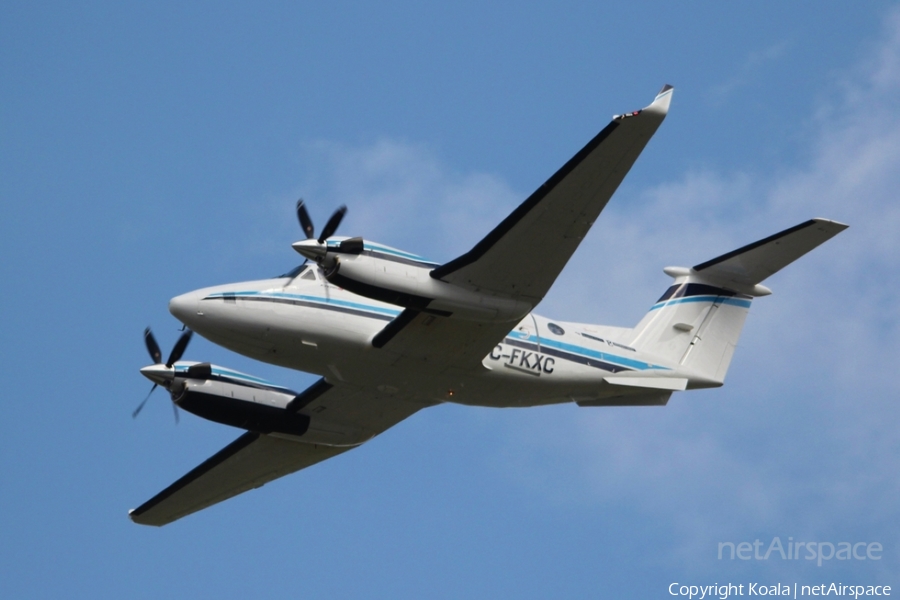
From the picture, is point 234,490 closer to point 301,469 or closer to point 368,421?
point 301,469

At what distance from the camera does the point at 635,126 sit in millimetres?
18188

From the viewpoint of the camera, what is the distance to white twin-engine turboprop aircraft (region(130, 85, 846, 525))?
1936 cm

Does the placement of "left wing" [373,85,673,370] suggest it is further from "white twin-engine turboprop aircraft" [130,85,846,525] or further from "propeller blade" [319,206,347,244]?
"propeller blade" [319,206,347,244]

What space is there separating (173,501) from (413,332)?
8906mm

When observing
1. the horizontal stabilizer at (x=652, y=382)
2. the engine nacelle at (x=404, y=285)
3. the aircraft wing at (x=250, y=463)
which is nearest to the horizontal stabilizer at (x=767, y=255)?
the horizontal stabilizer at (x=652, y=382)

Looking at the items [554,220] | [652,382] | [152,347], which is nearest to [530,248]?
[554,220]

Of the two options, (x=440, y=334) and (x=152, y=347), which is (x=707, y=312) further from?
(x=152, y=347)

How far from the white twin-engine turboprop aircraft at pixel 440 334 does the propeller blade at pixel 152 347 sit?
37 mm

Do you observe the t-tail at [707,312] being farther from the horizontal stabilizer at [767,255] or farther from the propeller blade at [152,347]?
the propeller blade at [152,347]

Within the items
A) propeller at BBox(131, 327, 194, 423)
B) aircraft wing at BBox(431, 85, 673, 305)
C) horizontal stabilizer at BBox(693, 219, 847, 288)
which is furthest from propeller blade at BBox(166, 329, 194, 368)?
horizontal stabilizer at BBox(693, 219, 847, 288)

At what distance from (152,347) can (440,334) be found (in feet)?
21.8

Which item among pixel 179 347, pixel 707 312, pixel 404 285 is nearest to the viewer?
pixel 404 285

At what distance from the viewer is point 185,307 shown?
20625mm

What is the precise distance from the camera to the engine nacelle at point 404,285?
63.1 ft
